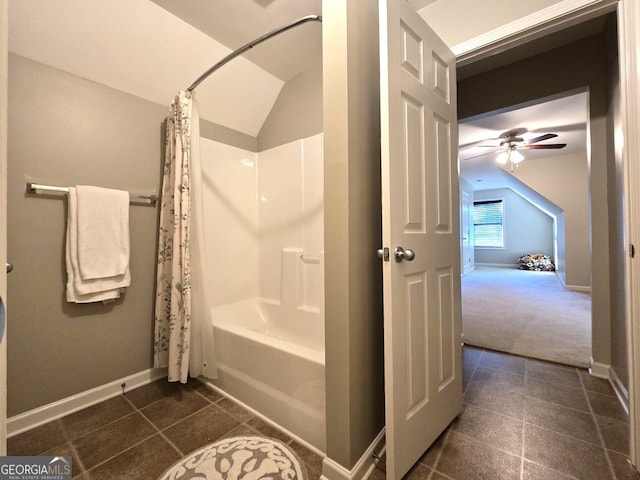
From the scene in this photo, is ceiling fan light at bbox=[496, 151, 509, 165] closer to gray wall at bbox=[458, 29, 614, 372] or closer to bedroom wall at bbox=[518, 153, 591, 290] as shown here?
bedroom wall at bbox=[518, 153, 591, 290]

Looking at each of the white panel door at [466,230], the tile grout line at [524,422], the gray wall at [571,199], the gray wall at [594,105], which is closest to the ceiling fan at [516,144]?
→ the gray wall at [571,199]

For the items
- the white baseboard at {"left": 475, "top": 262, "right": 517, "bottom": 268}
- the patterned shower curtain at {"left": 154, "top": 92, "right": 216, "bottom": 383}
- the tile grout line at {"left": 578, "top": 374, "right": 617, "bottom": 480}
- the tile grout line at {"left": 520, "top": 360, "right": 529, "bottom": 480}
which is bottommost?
the tile grout line at {"left": 520, "top": 360, "right": 529, "bottom": 480}

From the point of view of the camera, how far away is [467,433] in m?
1.34

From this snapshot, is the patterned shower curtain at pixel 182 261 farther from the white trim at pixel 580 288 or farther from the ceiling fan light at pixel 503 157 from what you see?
the white trim at pixel 580 288

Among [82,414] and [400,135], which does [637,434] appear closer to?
[400,135]

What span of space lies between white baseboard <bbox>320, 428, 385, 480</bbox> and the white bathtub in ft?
0.55

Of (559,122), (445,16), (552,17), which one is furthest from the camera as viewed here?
(559,122)

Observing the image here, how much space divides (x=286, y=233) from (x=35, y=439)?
6.20 ft

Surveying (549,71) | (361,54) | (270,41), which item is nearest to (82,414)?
(361,54)

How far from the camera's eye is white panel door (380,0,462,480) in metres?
0.99

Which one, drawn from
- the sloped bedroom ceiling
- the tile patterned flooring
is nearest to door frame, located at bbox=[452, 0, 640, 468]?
the tile patterned flooring

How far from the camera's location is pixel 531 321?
2.99m

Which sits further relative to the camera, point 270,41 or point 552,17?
point 270,41

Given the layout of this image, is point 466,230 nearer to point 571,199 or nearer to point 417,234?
point 571,199
